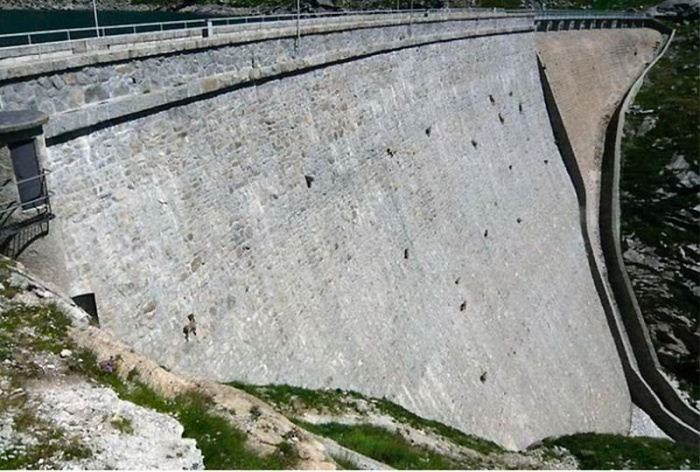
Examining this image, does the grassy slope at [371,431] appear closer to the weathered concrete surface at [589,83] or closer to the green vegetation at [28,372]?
the green vegetation at [28,372]

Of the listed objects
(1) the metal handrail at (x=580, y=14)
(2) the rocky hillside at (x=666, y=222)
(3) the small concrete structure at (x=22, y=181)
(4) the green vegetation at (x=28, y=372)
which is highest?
(1) the metal handrail at (x=580, y=14)

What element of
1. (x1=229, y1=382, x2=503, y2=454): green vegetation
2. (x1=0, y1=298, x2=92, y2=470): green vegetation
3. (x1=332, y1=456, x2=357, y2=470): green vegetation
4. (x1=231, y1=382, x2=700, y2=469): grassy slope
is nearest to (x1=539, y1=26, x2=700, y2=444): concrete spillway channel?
(x1=231, y1=382, x2=700, y2=469): grassy slope

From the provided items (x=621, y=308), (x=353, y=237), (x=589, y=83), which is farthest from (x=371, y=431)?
(x=589, y=83)

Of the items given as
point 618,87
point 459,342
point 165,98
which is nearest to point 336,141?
point 165,98

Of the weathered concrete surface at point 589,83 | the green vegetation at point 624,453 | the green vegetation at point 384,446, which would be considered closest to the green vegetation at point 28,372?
the green vegetation at point 384,446

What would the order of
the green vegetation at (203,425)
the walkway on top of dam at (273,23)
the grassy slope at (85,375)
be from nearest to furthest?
1. the grassy slope at (85,375)
2. the green vegetation at (203,425)
3. the walkway on top of dam at (273,23)

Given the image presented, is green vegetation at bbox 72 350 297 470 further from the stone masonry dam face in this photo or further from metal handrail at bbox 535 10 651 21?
metal handrail at bbox 535 10 651 21
